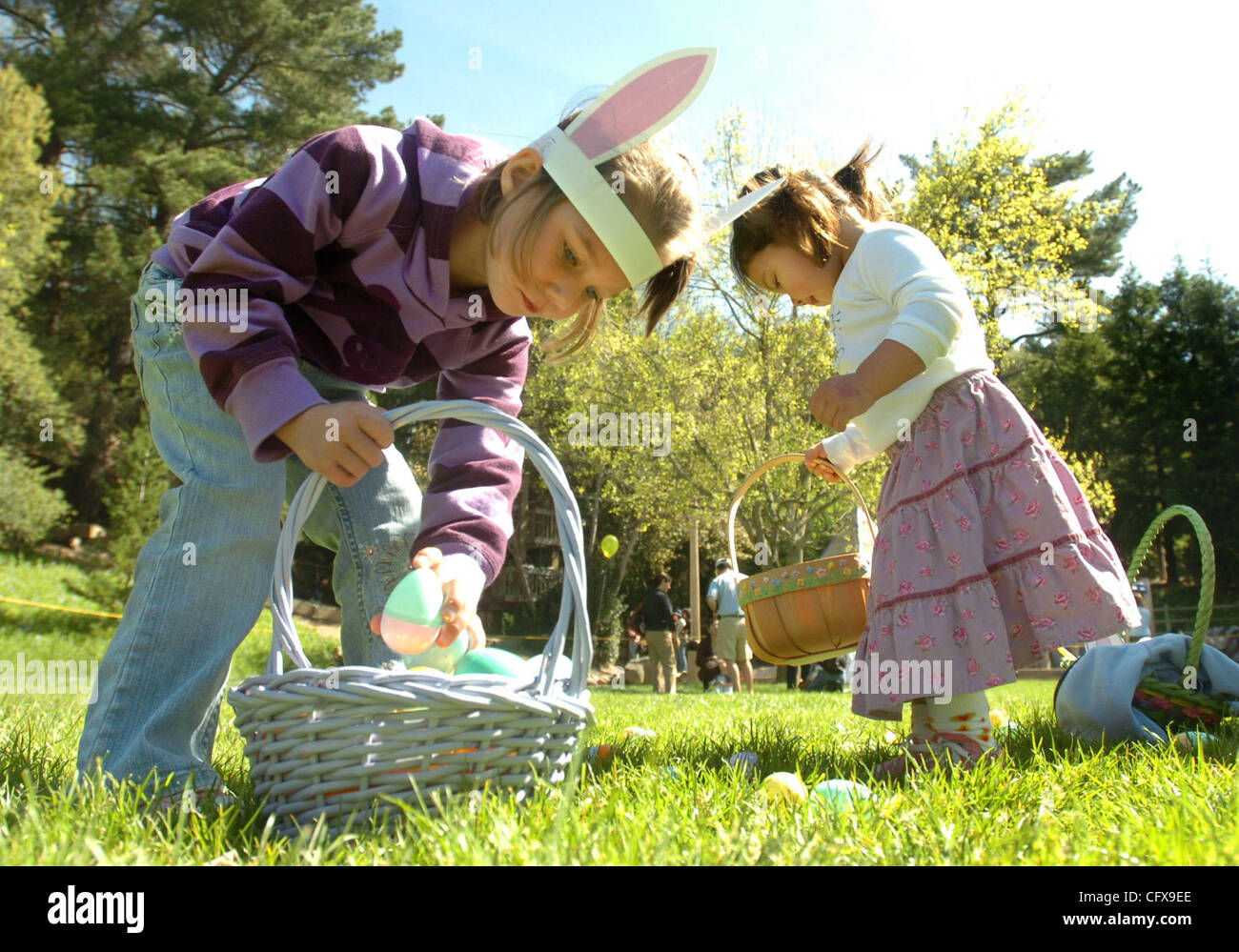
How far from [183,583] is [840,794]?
→ 1.35m

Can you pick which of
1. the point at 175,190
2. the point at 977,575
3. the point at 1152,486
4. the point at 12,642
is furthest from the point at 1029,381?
the point at 977,575

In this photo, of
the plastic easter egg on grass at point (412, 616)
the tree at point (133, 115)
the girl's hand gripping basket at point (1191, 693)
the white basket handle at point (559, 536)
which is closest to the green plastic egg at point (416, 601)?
the plastic easter egg on grass at point (412, 616)

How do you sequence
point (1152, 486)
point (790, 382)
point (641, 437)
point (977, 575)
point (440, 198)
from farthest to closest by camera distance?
point (1152, 486) < point (641, 437) < point (790, 382) < point (977, 575) < point (440, 198)

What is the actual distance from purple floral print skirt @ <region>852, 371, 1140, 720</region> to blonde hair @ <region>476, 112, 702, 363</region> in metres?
0.87

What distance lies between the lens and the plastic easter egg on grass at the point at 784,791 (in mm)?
1724

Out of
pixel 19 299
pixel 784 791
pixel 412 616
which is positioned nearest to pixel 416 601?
pixel 412 616

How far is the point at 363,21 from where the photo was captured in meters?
19.4

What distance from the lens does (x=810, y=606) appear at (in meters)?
2.78

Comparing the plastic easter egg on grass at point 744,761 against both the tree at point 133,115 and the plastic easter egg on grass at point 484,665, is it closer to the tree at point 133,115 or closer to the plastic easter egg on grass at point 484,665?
the plastic easter egg on grass at point 484,665

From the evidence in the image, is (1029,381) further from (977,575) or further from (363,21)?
(977,575)

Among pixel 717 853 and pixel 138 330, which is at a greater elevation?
pixel 138 330

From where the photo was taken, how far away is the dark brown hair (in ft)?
9.02

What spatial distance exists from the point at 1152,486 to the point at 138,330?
28205 mm

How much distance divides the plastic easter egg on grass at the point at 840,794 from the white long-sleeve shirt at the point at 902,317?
103cm
